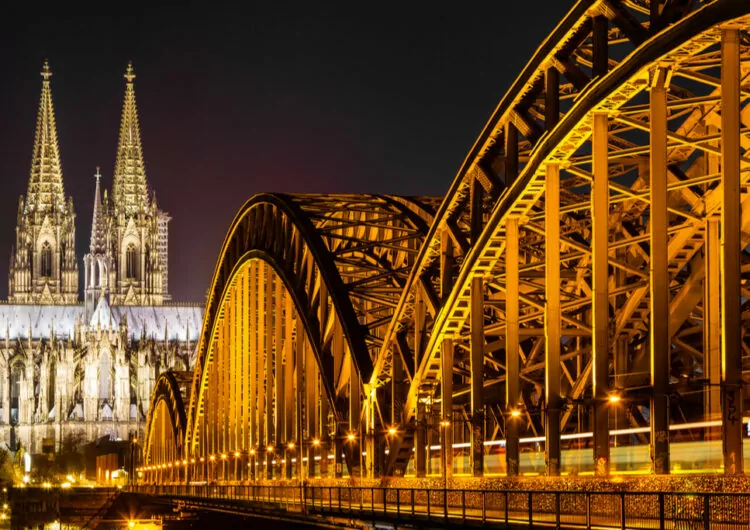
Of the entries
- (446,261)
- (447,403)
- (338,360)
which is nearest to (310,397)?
(338,360)

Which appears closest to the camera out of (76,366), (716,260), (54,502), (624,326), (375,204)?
(716,260)

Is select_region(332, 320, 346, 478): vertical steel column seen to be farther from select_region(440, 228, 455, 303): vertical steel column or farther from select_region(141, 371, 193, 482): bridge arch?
select_region(141, 371, 193, 482): bridge arch

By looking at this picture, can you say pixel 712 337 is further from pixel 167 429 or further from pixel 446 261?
pixel 167 429

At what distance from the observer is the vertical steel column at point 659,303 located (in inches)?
990

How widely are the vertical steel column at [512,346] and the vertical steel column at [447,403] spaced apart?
4.35 meters

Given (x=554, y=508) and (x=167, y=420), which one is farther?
(x=167, y=420)

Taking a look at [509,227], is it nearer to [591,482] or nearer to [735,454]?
[591,482]

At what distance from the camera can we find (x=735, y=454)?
23234 mm

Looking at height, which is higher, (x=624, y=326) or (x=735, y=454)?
(x=624, y=326)

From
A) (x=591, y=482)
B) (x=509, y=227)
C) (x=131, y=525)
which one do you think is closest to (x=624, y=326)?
(x=509, y=227)

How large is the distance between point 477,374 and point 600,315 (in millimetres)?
8361

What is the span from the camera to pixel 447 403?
38156mm

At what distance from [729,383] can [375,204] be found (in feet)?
101

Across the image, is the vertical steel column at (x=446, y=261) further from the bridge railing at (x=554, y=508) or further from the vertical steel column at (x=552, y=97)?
the vertical steel column at (x=552, y=97)
